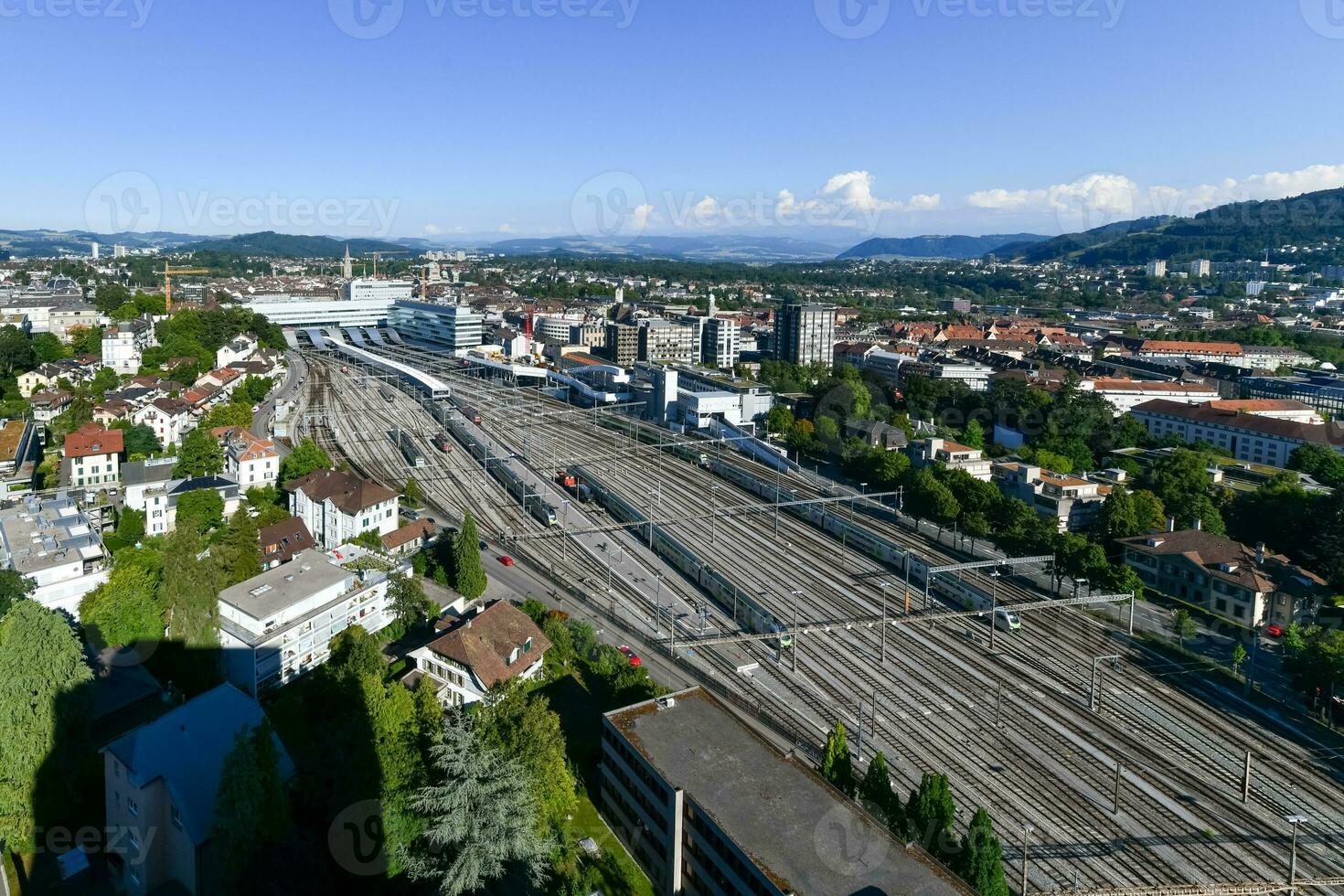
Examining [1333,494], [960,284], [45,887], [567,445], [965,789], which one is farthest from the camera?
[960,284]

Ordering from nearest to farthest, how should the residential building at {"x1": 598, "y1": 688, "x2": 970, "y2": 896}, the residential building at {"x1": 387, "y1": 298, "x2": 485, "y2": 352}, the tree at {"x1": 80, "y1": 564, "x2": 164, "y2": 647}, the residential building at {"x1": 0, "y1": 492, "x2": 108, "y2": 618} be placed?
1. the residential building at {"x1": 598, "y1": 688, "x2": 970, "y2": 896}
2. the tree at {"x1": 80, "y1": 564, "x2": 164, "y2": 647}
3. the residential building at {"x1": 0, "y1": 492, "x2": 108, "y2": 618}
4. the residential building at {"x1": 387, "y1": 298, "x2": 485, "y2": 352}

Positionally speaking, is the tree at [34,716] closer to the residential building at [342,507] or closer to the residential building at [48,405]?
the residential building at [342,507]

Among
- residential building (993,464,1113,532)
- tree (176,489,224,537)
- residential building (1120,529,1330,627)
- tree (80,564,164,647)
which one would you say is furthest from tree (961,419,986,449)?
tree (80,564,164,647)

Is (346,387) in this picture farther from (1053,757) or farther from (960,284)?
(960,284)

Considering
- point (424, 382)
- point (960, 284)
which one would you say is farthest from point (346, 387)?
point (960, 284)

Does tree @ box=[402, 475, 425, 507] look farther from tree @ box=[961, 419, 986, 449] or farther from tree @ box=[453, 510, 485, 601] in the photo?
tree @ box=[961, 419, 986, 449]

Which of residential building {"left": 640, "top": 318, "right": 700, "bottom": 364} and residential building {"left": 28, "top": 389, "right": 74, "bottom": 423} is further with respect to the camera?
residential building {"left": 640, "top": 318, "right": 700, "bottom": 364}

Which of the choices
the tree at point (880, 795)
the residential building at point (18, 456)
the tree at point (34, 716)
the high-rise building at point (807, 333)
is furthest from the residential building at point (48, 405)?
the high-rise building at point (807, 333)
